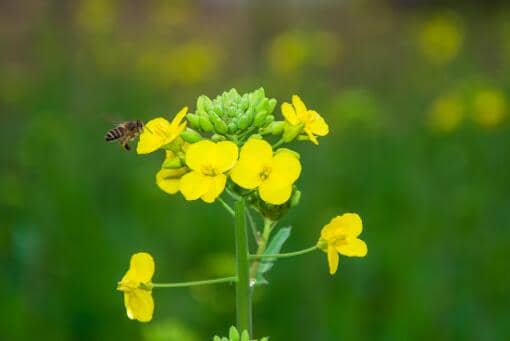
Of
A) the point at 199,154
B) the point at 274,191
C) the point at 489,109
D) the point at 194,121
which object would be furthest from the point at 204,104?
the point at 489,109

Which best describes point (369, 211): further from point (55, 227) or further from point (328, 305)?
point (55, 227)

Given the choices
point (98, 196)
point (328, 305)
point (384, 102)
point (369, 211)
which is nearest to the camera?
point (328, 305)

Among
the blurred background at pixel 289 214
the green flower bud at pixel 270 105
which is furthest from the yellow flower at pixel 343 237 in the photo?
the blurred background at pixel 289 214

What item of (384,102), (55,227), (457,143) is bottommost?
(55,227)

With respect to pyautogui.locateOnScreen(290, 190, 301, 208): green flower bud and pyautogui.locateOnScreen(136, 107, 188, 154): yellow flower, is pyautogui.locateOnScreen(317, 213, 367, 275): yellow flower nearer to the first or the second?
pyautogui.locateOnScreen(290, 190, 301, 208): green flower bud

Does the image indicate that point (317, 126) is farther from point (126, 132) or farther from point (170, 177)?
point (126, 132)

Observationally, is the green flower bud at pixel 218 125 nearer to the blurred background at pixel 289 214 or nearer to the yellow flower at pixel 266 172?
the yellow flower at pixel 266 172

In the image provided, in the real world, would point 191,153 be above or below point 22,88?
below

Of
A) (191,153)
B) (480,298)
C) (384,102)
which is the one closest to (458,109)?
(480,298)
